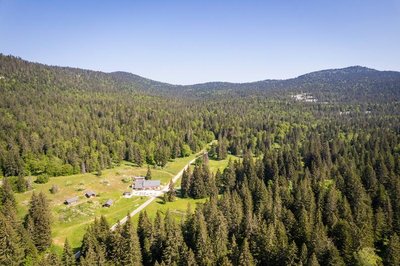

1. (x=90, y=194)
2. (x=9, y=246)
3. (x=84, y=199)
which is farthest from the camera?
(x=90, y=194)

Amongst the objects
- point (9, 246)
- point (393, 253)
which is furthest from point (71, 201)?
point (393, 253)

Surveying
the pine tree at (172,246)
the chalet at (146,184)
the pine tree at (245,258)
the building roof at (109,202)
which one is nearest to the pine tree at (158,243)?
the pine tree at (172,246)

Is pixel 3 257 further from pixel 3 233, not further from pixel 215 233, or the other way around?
pixel 215 233

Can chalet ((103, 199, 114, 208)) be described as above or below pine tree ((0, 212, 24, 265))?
below

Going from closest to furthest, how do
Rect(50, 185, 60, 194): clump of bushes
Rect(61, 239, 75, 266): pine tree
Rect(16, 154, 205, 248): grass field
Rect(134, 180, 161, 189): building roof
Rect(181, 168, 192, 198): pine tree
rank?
Rect(61, 239, 75, 266): pine tree, Rect(16, 154, 205, 248): grass field, Rect(50, 185, 60, 194): clump of bushes, Rect(181, 168, 192, 198): pine tree, Rect(134, 180, 161, 189): building roof

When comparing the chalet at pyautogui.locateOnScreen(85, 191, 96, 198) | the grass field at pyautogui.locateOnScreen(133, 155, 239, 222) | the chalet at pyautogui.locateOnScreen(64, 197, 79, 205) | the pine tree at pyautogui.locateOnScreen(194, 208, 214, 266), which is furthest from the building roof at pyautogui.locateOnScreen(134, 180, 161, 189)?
the pine tree at pyautogui.locateOnScreen(194, 208, 214, 266)

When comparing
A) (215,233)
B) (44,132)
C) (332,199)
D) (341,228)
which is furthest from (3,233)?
(44,132)

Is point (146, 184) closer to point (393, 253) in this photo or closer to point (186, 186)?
point (186, 186)

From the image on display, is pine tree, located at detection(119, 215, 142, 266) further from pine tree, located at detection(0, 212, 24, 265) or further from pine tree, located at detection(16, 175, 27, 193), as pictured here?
pine tree, located at detection(16, 175, 27, 193)
